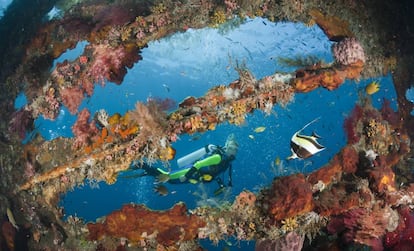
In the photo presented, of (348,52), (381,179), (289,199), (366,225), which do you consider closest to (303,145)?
(289,199)

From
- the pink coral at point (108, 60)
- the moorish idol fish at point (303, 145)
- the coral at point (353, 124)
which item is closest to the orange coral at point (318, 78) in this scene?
the moorish idol fish at point (303, 145)

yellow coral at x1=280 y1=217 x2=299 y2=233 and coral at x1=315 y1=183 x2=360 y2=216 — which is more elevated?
coral at x1=315 y1=183 x2=360 y2=216

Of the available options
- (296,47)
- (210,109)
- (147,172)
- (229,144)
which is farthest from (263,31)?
(210,109)

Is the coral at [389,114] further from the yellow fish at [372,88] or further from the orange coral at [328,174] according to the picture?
the orange coral at [328,174]

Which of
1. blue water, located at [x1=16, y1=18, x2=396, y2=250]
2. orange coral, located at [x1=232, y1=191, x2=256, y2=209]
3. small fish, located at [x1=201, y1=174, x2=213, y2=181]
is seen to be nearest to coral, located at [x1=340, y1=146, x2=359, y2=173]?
blue water, located at [x1=16, y1=18, x2=396, y2=250]

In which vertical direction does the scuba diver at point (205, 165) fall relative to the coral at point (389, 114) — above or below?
below

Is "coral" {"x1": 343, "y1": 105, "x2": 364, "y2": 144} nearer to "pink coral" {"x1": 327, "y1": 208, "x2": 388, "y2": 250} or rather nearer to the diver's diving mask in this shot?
"pink coral" {"x1": 327, "y1": 208, "x2": 388, "y2": 250}
